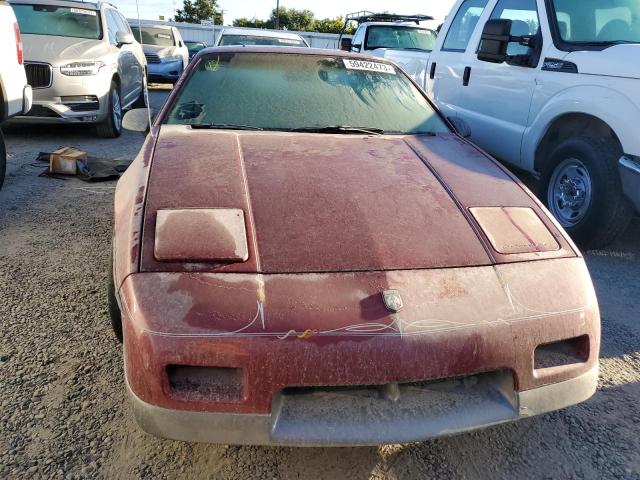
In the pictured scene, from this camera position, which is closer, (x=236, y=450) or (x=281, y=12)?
(x=236, y=450)

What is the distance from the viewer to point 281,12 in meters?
53.4

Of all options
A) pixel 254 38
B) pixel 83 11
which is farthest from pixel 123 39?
pixel 254 38

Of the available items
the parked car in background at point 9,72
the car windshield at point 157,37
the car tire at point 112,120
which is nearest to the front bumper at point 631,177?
the parked car in background at point 9,72

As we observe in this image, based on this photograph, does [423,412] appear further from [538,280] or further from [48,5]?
[48,5]

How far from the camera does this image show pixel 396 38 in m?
10.1

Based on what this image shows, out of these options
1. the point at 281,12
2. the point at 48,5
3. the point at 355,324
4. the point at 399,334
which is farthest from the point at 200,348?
the point at 281,12

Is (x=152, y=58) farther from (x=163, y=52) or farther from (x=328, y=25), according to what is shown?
(x=328, y=25)

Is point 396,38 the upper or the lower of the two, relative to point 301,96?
lower

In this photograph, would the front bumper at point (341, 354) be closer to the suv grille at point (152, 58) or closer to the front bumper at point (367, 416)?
the front bumper at point (367, 416)

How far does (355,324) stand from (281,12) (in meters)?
56.8

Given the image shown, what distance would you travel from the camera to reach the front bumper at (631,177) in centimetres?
364

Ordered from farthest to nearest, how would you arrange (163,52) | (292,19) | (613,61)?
(292,19)
(163,52)
(613,61)

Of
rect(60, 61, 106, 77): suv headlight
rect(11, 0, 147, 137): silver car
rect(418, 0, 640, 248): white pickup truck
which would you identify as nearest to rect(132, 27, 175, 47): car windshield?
rect(11, 0, 147, 137): silver car

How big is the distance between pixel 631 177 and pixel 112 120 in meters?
6.34
